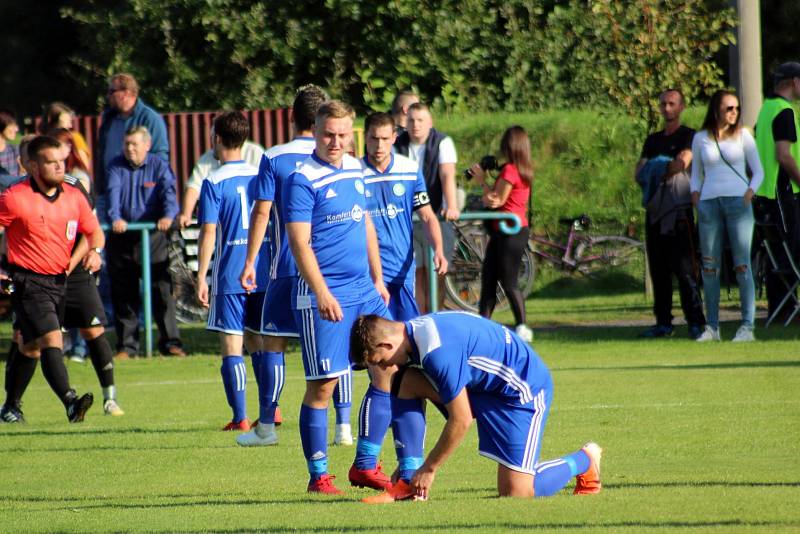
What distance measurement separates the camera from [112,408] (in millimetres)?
11805

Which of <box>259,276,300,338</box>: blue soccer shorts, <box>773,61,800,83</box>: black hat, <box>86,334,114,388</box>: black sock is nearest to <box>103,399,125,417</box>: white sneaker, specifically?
<box>86,334,114,388</box>: black sock

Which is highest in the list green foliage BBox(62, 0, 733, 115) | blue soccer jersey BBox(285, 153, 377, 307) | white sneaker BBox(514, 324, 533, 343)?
green foliage BBox(62, 0, 733, 115)

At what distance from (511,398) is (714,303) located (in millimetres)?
7658

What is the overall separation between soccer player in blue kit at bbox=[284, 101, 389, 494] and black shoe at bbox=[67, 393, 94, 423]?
351 cm

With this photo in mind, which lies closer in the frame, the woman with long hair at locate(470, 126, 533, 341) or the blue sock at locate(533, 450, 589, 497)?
the blue sock at locate(533, 450, 589, 497)

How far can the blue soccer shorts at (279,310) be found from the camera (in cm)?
889

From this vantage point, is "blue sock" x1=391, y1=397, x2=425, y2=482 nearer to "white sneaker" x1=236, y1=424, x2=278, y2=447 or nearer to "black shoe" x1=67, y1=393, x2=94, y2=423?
"white sneaker" x1=236, y1=424, x2=278, y2=447

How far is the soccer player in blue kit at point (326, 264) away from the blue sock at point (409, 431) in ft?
1.54

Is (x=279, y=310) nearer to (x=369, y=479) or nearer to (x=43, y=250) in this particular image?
(x=369, y=479)

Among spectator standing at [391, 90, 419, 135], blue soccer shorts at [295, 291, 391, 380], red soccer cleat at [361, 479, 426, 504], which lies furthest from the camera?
spectator standing at [391, 90, 419, 135]

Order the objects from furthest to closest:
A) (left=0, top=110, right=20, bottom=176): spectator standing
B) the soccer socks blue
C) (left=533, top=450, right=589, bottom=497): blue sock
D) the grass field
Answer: (left=0, top=110, right=20, bottom=176): spectator standing → the soccer socks blue → (left=533, top=450, right=589, bottom=497): blue sock → the grass field

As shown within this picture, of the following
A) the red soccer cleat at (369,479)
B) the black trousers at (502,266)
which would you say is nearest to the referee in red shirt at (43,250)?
the red soccer cleat at (369,479)

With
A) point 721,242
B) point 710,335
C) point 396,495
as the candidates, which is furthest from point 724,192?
point 396,495

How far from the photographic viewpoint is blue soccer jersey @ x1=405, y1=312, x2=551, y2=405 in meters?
6.88
